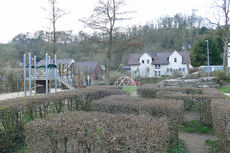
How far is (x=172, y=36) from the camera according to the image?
46750 millimetres

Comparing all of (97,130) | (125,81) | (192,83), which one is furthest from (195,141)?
(125,81)

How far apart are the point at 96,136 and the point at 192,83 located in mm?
14346

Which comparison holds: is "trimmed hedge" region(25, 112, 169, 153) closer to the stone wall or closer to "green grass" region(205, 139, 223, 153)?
"green grass" region(205, 139, 223, 153)

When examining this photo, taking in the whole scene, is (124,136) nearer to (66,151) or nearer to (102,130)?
(102,130)

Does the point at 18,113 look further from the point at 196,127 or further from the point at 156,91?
the point at 156,91

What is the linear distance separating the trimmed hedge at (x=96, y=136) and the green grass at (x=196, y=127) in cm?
387

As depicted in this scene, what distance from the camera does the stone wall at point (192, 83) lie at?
588 inches

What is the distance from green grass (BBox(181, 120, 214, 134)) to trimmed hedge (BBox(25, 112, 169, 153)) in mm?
3875

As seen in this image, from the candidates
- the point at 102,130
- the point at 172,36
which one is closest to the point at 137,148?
the point at 102,130

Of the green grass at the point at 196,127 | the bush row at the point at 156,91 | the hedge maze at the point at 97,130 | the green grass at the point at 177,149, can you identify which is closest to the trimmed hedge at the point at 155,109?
the hedge maze at the point at 97,130

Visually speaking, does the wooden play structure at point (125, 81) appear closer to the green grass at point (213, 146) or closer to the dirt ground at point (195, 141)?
the dirt ground at point (195, 141)

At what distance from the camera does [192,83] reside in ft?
49.8

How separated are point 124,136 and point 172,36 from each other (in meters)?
48.0

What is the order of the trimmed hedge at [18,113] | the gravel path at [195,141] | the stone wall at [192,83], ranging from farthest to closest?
the stone wall at [192,83] → the gravel path at [195,141] → the trimmed hedge at [18,113]
